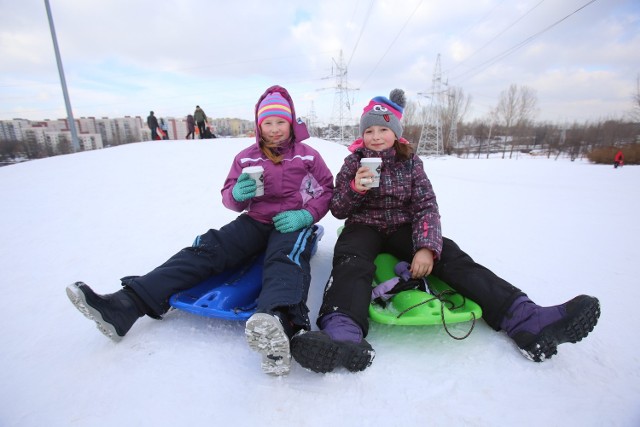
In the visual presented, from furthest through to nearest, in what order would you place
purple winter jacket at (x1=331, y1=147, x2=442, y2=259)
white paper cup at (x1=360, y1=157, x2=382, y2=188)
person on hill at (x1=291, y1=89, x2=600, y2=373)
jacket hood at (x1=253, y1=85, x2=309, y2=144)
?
1. jacket hood at (x1=253, y1=85, x2=309, y2=144)
2. purple winter jacket at (x1=331, y1=147, x2=442, y2=259)
3. white paper cup at (x1=360, y1=157, x2=382, y2=188)
4. person on hill at (x1=291, y1=89, x2=600, y2=373)

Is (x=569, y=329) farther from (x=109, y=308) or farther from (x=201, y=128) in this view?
(x=201, y=128)

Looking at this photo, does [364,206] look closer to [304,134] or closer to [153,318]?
[304,134]

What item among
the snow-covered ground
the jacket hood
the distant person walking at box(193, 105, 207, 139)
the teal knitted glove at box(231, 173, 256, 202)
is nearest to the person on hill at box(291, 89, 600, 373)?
the snow-covered ground

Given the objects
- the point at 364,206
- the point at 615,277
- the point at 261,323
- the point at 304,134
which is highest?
the point at 304,134

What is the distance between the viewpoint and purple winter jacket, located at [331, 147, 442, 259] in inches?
75.6

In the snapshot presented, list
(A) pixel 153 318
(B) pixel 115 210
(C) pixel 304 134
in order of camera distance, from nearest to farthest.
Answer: (A) pixel 153 318, (C) pixel 304 134, (B) pixel 115 210

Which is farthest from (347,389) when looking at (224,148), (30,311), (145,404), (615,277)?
(224,148)

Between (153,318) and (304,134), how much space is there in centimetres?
148

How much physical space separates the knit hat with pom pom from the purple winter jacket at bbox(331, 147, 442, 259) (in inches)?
6.6

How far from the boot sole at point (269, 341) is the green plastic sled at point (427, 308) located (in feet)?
1.48

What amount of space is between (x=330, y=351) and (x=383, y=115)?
1.49 meters

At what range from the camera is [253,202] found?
2.07 metres

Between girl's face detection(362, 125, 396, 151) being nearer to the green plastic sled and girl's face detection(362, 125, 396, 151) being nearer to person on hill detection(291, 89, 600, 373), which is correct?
person on hill detection(291, 89, 600, 373)

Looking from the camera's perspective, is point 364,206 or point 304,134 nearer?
point 364,206
